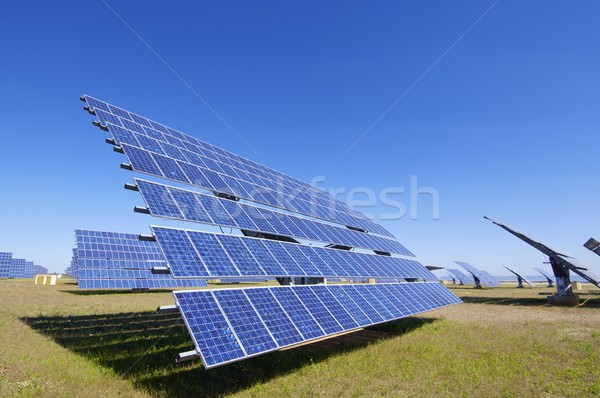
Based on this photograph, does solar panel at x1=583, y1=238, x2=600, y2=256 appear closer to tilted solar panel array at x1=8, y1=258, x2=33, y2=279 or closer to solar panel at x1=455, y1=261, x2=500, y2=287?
solar panel at x1=455, y1=261, x2=500, y2=287

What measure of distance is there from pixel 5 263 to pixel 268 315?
82.7m

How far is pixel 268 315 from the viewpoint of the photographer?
9453mm

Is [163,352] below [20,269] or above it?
below

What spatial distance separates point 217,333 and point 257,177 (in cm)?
1429

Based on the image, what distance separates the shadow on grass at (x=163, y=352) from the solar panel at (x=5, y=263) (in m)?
66.2

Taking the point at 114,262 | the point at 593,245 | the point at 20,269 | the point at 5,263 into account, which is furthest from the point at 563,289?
the point at 20,269

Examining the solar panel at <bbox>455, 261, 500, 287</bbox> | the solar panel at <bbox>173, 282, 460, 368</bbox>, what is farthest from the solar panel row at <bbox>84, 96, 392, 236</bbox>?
the solar panel at <bbox>455, 261, 500, 287</bbox>

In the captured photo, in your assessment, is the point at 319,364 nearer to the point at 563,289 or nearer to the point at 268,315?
the point at 268,315

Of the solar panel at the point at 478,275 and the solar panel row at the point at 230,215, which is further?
the solar panel at the point at 478,275

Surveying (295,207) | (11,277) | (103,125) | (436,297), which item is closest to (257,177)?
(295,207)

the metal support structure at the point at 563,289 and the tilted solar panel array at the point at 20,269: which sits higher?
the tilted solar panel array at the point at 20,269

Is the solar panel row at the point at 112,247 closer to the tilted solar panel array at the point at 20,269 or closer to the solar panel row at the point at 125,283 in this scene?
the solar panel row at the point at 125,283

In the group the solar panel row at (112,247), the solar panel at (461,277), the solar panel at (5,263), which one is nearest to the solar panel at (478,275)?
the solar panel at (461,277)

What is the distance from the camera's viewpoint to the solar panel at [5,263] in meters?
66.9
